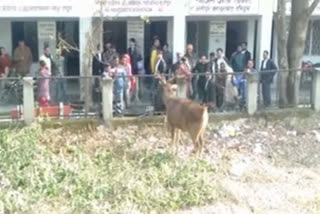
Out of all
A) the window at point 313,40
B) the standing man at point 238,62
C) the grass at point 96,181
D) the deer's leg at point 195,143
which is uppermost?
the window at point 313,40

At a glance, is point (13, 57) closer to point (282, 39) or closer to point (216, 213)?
point (282, 39)

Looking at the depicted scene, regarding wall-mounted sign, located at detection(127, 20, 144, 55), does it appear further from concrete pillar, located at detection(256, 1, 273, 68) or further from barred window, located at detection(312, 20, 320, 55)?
barred window, located at detection(312, 20, 320, 55)

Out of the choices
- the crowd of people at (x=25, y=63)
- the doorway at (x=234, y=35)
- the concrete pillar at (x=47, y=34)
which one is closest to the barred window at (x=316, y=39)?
the doorway at (x=234, y=35)

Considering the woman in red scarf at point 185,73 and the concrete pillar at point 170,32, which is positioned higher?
the concrete pillar at point 170,32

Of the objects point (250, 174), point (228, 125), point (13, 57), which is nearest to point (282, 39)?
point (228, 125)

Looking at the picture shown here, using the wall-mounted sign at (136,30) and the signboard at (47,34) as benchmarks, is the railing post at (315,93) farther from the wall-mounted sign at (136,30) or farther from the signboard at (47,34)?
the signboard at (47,34)

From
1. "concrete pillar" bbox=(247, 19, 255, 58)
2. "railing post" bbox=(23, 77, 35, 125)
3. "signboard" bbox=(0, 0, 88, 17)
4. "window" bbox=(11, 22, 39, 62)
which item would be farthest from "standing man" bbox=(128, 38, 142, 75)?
"railing post" bbox=(23, 77, 35, 125)

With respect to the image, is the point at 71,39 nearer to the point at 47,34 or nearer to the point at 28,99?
the point at 47,34

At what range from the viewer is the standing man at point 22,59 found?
1580 centimetres

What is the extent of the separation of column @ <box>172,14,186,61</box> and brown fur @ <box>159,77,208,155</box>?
5938mm

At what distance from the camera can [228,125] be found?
11695mm

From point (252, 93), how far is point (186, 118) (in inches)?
106

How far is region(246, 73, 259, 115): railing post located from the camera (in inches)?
466

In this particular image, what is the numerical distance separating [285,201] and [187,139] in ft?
9.25
